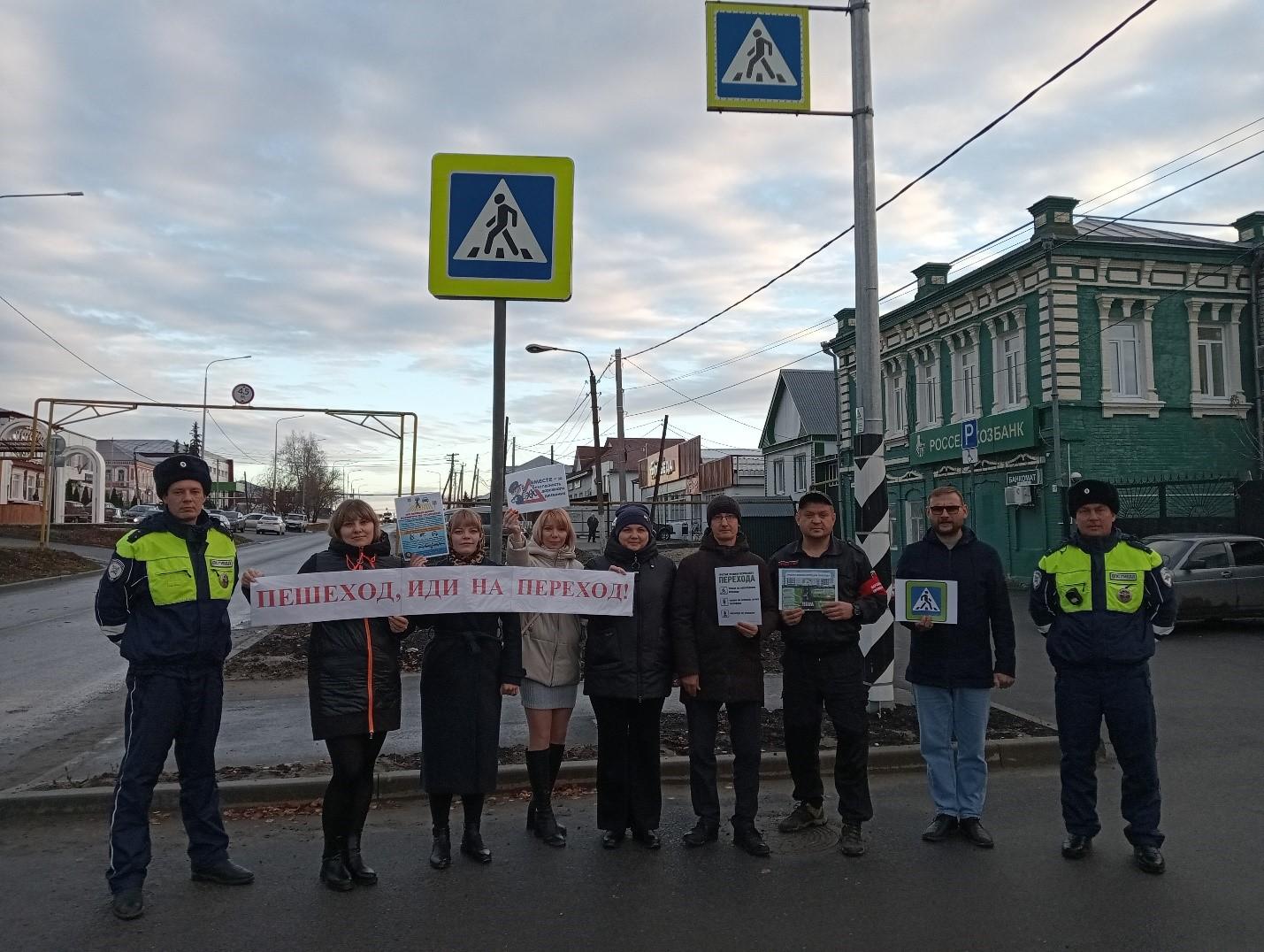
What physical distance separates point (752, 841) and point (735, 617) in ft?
3.94

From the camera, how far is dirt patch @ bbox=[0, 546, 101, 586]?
26.4m

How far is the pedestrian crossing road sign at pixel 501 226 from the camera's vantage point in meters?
→ 6.19

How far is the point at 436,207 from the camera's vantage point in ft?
20.6

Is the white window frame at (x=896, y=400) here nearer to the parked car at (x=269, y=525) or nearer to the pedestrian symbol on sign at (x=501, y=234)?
A: the pedestrian symbol on sign at (x=501, y=234)

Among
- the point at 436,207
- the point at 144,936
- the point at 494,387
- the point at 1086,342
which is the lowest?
the point at 144,936

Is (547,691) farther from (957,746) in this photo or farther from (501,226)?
(501,226)

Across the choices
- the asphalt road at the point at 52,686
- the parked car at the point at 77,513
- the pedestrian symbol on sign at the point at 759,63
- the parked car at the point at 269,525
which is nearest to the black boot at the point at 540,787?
the asphalt road at the point at 52,686

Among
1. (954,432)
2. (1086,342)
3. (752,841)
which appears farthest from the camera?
(954,432)

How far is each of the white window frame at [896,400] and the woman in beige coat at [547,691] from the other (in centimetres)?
2853

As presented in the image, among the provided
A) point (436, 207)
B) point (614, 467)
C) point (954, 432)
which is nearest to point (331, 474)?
point (614, 467)

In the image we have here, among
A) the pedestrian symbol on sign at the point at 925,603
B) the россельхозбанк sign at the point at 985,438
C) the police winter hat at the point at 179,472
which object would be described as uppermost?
the россельхозбанк sign at the point at 985,438

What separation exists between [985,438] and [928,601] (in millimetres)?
23229

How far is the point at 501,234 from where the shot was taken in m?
6.24

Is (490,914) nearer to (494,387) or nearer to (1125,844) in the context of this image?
(494,387)
